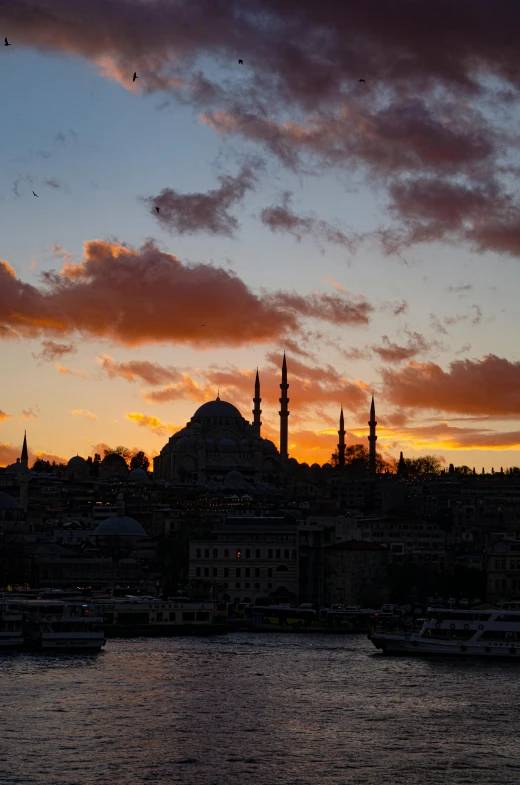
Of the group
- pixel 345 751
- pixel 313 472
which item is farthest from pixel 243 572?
pixel 313 472

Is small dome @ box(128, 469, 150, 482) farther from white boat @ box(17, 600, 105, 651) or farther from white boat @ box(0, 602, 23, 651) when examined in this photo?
white boat @ box(17, 600, 105, 651)

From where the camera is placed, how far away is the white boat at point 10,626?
5603 cm

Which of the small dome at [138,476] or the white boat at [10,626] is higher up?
the small dome at [138,476]

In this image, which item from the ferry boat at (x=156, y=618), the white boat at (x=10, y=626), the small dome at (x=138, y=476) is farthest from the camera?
the small dome at (x=138, y=476)

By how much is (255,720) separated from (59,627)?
61.8 ft

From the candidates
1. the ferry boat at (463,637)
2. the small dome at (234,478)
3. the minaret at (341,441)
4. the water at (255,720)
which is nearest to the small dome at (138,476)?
the small dome at (234,478)

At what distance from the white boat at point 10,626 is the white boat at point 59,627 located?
0.78 ft

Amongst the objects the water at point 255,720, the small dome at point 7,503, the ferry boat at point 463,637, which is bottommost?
the water at point 255,720

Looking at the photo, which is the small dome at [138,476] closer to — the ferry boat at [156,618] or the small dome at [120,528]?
the small dome at [120,528]

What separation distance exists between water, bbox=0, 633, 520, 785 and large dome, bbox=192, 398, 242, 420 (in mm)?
98229

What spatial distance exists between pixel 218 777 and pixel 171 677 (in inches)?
577

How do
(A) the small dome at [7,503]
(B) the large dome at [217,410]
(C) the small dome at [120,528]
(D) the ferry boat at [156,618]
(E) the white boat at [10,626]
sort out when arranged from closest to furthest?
(E) the white boat at [10,626] → (D) the ferry boat at [156,618] → (C) the small dome at [120,528] → (A) the small dome at [7,503] → (B) the large dome at [217,410]

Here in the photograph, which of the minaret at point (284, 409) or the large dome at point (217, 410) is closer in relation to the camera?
the minaret at point (284, 409)

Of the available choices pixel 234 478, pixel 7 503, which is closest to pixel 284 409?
pixel 234 478
